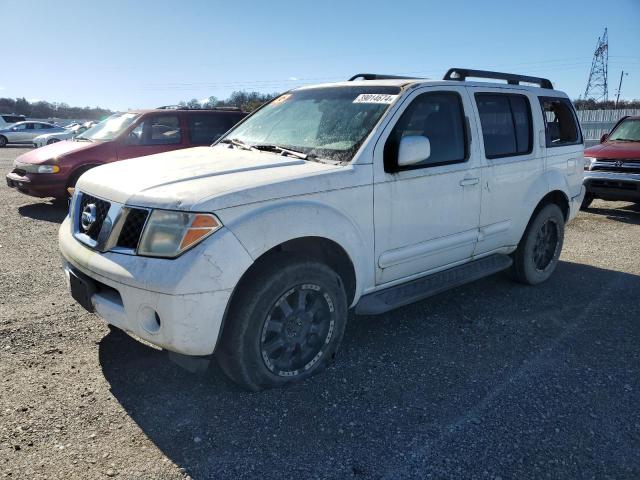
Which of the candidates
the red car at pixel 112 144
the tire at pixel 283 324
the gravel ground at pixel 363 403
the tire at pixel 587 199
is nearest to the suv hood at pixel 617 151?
the tire at pixel 587 199

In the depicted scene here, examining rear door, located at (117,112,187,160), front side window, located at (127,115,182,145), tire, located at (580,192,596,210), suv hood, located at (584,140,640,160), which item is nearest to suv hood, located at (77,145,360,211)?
rear door, located at (117,112,187,160)

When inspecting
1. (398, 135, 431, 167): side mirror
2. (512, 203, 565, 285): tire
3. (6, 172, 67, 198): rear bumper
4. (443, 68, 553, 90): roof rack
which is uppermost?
(443, 68, 553, 90): roof rack

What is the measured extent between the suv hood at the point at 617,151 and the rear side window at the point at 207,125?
6616mm

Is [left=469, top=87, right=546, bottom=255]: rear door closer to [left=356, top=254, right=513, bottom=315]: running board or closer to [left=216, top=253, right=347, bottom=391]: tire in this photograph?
[left=356, top=254, right=513, bottom=315]: running board

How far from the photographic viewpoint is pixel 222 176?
3.07m

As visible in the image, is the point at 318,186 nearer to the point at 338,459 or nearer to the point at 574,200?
the point at 338,459

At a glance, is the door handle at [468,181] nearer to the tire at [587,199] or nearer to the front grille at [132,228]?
the front grille at [132,228]

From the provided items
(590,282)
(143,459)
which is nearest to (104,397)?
(143,459)

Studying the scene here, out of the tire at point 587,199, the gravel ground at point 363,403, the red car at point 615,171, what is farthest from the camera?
the tire at point 587,199

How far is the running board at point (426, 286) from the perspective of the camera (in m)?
3.54

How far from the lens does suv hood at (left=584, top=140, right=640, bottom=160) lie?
28.8ft

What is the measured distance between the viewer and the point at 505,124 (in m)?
4.60

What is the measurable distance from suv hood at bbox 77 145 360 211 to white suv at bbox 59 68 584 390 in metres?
0.01

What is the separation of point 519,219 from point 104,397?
3.73 m
